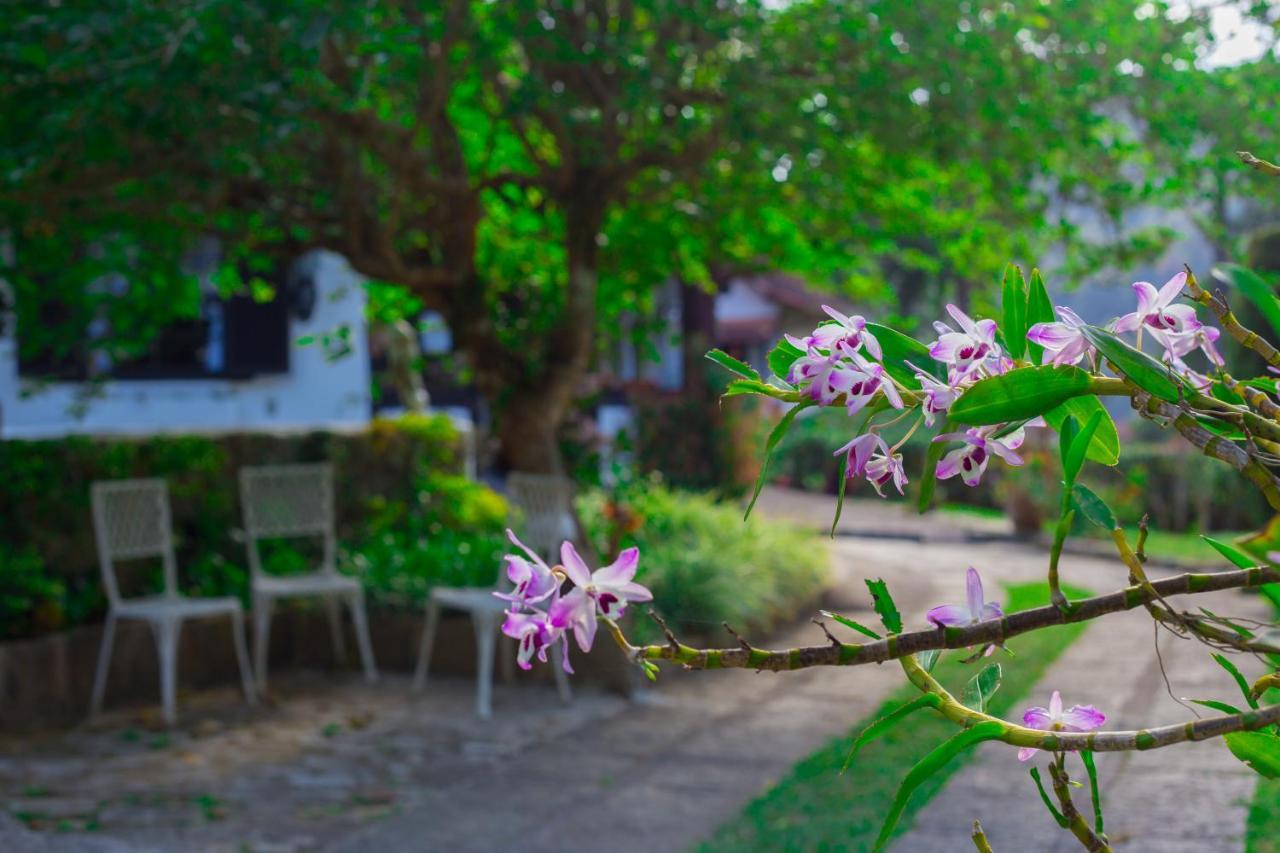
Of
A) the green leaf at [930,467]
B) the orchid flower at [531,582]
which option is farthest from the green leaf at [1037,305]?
the orchid flower at [531,582]

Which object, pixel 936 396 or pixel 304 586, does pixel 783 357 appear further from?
pixel 304 586

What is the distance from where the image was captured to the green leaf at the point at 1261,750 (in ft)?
3.61

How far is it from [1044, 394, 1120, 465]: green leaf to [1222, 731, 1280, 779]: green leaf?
9.6 inches

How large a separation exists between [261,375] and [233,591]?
385 cm

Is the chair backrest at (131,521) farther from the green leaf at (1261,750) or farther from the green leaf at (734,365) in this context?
the green leaf at (1261,750)

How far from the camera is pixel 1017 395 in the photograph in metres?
1.03

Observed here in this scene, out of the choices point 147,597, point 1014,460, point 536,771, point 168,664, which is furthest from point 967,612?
point 147,597

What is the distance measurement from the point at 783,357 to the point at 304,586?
6.07 metres

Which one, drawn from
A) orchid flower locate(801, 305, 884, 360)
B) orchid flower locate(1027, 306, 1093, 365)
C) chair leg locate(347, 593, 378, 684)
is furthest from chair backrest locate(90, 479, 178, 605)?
orchid flower locate(1027, 306, 1093, 365)

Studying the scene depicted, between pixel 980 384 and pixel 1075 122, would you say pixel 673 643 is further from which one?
pixel 1075 122

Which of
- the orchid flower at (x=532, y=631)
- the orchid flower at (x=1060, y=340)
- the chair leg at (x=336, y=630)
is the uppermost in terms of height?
the orchid flower at (x=1060, y=340)

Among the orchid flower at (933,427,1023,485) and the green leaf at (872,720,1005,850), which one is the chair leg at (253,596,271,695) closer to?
the orchid flower at (933,427,1023,485)

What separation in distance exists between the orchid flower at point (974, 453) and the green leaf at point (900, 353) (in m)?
0.06

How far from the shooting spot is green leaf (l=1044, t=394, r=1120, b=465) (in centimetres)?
110
